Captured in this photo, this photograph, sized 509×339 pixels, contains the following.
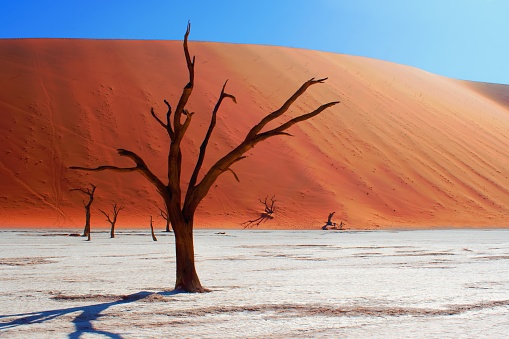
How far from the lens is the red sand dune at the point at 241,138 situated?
41.6 m

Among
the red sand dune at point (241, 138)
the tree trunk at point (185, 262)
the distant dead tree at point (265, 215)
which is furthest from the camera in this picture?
the red sand dune at point (241, 138)

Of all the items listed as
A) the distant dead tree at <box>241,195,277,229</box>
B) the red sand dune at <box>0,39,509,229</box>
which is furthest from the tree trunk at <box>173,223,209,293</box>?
the red sand dune at <box>0,39,509,229</box>

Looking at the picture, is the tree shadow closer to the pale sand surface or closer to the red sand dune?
the pale sand surface

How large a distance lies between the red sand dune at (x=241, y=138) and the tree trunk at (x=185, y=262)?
30602 mm

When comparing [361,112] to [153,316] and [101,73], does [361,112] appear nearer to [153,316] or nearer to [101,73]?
[101,73]

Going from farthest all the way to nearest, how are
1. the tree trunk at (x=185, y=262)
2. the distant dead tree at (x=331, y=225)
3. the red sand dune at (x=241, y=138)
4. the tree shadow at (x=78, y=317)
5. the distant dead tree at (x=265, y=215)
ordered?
the red sand dune at (x=241, y=138)
the distant dead tree at (x=265, y=215)
the distant dead tree at (x=331, y=225)
the tree trunk at (x=185, y=262)
the tree shadow at (x=78, y=317)

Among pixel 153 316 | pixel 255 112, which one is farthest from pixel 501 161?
pixel 153 316

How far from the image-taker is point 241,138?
47.5m

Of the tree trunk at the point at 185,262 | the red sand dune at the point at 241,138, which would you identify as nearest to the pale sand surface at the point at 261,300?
the tree trunk at the point at 185,262

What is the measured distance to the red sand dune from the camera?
4159 cm

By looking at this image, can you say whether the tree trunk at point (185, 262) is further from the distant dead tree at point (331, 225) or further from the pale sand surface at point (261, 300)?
the distant dead tree at point (331, 225)

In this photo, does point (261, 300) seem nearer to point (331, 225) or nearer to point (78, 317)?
point (78, 317)

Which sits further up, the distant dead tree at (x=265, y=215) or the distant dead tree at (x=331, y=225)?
the distant dead tree at (x=265, y=215)

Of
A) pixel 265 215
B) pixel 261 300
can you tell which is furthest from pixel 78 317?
pixel 265 215
